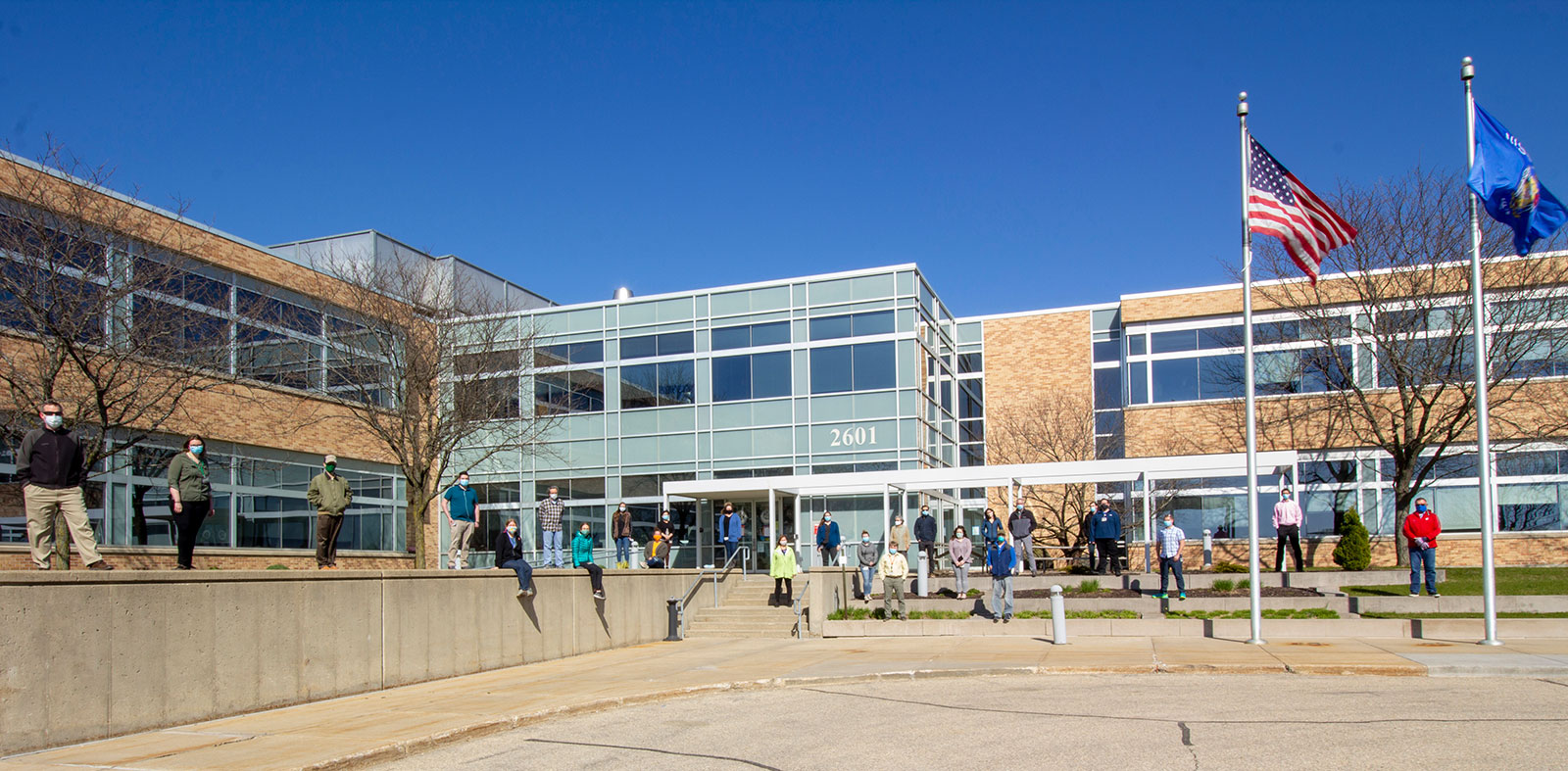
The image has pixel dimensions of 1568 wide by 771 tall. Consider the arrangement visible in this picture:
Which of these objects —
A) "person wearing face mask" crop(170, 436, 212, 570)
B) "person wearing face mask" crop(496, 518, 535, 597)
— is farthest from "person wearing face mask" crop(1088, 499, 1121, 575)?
"person wearing face mask" crop(170, 436, 212, 570)

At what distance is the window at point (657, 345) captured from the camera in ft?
117

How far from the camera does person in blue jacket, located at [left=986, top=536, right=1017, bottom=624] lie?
2031 centimetres

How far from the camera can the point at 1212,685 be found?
1294 centimetres

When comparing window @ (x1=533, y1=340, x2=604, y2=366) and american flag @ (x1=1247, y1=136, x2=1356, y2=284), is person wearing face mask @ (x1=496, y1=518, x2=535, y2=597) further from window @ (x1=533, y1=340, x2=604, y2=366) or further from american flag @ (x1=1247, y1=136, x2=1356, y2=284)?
window @ (x1=533, y1=340, x2=604, y2=366)

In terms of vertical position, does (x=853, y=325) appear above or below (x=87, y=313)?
above

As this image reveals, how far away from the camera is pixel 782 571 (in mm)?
24016

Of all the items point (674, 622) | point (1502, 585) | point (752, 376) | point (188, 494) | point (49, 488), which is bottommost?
point (674, 622)

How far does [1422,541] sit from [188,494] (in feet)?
61.9

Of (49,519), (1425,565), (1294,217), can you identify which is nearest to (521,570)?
(49,519)

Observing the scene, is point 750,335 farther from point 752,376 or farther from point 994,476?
point 994,476

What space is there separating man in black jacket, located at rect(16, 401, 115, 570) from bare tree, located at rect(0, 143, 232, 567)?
379 cm

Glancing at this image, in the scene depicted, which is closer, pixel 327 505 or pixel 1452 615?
pixel 327 505

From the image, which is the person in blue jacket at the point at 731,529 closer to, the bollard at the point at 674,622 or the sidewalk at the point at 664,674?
the bollard at the point at 674,622

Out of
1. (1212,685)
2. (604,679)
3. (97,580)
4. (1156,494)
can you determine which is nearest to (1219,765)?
(1212,685)
